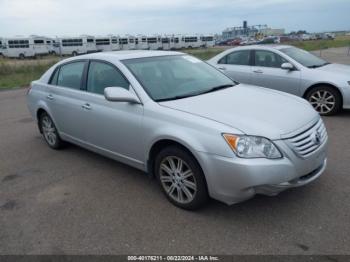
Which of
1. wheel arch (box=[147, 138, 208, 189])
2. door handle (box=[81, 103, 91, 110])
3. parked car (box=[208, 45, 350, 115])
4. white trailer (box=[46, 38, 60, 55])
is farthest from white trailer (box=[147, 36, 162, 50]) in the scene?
wheel arch (box=[147, 138, 208, 189])

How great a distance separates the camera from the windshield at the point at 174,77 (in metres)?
4.04

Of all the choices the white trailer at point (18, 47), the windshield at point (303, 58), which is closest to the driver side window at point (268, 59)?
the windshield at point (303, 58)

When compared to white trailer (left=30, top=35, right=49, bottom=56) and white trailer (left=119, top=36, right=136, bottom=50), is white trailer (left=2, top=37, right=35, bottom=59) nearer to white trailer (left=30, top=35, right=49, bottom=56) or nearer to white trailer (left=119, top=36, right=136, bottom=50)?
white trailer (left=30, top=35, right=49, bottom=56)

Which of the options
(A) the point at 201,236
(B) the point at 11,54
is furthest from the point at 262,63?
(B) the point at 11,54

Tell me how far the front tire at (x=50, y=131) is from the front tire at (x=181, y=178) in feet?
8.36

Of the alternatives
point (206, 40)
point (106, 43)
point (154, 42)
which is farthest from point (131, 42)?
point (206, 40)

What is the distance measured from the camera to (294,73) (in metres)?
7.47

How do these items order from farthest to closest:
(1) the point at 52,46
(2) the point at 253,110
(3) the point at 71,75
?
(1) the point at 52,46, (3) the point at 71,75, (2) the point at 253,110

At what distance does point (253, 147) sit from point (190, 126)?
649 millimetres

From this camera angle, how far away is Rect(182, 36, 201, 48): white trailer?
68.2 meters

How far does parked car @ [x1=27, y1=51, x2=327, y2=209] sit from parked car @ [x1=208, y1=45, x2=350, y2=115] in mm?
3260

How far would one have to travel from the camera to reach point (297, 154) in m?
3.22

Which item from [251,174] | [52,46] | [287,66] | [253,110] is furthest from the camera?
[52,46]

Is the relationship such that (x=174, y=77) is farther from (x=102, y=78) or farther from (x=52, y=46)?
(x=52, y=46)
